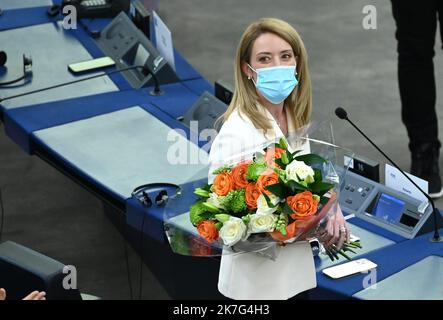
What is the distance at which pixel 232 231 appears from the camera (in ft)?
11.7

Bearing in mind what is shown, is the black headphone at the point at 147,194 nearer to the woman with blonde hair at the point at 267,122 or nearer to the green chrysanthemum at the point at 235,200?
the woman with blonde hair at the point at 267,122

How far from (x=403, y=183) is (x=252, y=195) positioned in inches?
58.3

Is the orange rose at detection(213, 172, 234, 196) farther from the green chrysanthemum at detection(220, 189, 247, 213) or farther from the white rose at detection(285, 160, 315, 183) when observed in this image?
the white rose at detection(285, 160, 315, 183)

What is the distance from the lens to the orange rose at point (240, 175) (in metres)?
3.65

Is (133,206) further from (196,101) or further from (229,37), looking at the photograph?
(229,37)

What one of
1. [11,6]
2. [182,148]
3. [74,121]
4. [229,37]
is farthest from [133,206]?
[229,37]

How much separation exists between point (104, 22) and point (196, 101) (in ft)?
5.12

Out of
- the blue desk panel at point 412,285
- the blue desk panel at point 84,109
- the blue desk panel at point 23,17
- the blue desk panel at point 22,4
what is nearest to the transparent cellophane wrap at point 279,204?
the blue desk panel at point 412,285

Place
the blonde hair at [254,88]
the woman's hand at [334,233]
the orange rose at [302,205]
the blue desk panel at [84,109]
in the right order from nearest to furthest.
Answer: the orange rose at [302,205] → the woman's hand at [334,233] → the blonde hair at [254,88] → the blue desk panel at [84,109]

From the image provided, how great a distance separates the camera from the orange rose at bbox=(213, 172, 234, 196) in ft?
11.9

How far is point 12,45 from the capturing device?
7.12 metres

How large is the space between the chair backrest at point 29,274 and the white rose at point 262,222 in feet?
3.22

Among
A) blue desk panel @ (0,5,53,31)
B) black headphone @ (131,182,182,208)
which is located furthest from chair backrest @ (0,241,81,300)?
blue desk panel @ (0,5,53,31)

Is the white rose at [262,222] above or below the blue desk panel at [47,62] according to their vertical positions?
above
